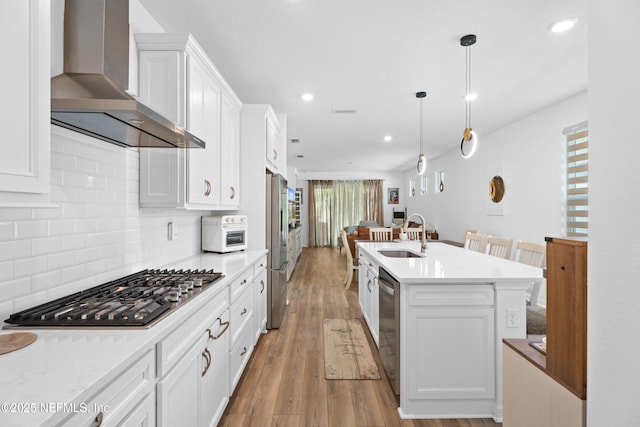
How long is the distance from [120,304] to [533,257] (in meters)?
3.14

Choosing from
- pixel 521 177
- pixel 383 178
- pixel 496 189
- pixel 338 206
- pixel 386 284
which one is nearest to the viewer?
pixel 386 284

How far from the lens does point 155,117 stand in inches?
52.6

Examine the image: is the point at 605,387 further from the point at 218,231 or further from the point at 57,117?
the point at 218,231

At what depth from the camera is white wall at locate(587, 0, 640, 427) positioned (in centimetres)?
63

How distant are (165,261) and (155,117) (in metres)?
1.28

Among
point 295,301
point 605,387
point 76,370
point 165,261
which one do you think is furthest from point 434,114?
point 76,370

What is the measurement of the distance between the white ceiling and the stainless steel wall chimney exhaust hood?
80 cm

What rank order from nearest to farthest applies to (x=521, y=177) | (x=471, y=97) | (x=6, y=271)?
(x=6, y=271)
(x=471, y=97)
(x=521, y=177)

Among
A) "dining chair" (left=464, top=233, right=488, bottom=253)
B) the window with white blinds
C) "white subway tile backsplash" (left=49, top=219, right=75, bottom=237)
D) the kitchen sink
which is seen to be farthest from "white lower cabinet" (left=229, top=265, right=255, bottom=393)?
the window with white blinds

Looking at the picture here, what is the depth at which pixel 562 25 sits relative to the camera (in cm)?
228

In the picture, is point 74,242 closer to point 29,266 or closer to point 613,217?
point 29,266

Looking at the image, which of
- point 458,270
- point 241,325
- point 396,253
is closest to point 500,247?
point 396,253

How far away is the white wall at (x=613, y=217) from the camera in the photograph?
0.63 metres

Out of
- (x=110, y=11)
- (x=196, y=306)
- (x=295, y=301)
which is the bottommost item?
(x=295, y=301)
